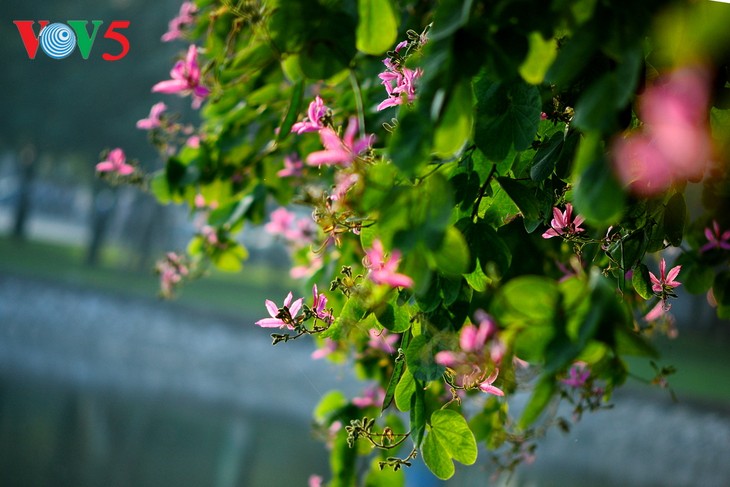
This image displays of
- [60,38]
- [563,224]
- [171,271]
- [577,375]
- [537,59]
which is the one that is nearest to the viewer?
[537,59]

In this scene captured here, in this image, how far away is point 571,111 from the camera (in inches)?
40.8

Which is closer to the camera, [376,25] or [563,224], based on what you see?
[376,25]

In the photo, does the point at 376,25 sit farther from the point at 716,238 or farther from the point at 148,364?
the point at 148,364

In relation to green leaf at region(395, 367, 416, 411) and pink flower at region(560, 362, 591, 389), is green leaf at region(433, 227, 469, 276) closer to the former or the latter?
green leaf at region(395, 367, 416, 411)

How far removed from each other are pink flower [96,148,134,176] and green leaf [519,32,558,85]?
4.20ft

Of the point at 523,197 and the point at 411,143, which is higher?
the point at 411,143

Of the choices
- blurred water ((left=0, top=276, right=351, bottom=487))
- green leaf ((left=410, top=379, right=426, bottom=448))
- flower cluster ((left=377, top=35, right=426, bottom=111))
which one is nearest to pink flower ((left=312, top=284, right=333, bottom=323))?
green leaf ((left=410, top=379, right=426, bottom=448))

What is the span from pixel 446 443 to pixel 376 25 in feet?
1.48

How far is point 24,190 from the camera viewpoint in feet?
48.4

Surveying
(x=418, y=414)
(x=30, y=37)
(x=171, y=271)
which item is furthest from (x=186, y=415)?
(x=418, y=414)

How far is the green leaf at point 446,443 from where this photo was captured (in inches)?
34.4

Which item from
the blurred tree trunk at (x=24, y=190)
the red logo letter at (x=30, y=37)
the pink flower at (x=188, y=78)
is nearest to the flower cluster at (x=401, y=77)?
the pink flower at (x=188, y=78)

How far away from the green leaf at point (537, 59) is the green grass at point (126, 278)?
10.1 metres

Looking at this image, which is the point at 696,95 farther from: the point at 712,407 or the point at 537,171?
the point at 712,407
